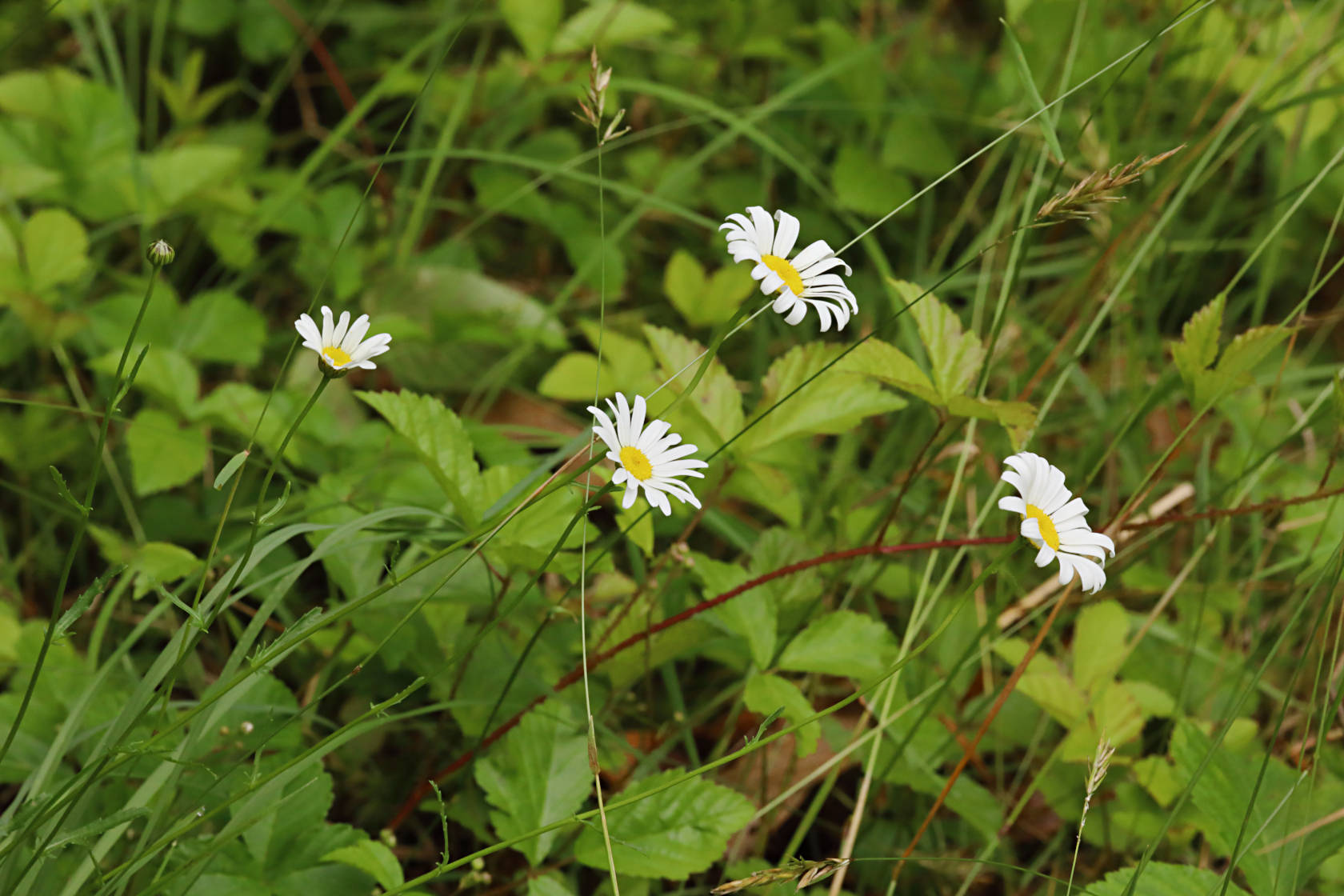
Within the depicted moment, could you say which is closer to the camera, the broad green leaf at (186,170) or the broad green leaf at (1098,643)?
the broad green leaf at (1098,643)

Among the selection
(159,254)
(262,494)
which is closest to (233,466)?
(262,494)

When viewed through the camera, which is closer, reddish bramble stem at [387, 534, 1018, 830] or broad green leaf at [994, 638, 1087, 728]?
reddish bramble stem at [387, 534, 1018, 830]

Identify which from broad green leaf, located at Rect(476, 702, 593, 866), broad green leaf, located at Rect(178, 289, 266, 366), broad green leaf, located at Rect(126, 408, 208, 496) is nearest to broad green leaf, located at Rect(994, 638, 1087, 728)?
broad green leaf, located at Rect(476, 702, 593, 866)

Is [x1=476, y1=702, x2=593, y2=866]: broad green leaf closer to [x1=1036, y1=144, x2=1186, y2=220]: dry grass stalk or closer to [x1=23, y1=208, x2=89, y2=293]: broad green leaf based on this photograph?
[x1=1036, y1=144, x2=1186, y2=220]: dry grass stalk

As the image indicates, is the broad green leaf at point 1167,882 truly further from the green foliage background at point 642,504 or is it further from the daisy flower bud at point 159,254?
the daisy flower bud at point 159,254

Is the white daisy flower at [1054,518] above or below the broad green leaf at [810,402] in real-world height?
below

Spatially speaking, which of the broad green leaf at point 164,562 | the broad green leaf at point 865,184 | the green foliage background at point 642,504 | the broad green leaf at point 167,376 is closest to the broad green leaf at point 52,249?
the green foliage background at point 642,504

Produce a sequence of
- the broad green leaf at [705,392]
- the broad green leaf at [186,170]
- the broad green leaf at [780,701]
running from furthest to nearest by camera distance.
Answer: the broad green leaf at [186,170]
the broad green leaf at [705,392]
the broad green leaf at [780,701]

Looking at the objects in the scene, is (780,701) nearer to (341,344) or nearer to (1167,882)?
(1167,882)
